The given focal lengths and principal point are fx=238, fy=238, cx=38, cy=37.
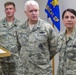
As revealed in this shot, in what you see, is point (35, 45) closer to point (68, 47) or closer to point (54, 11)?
point (68, 47)

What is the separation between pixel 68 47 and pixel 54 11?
75.3 inches

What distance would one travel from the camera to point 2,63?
3.77m

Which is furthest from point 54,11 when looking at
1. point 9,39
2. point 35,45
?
point 35,45

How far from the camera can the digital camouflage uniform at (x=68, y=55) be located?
2.50m

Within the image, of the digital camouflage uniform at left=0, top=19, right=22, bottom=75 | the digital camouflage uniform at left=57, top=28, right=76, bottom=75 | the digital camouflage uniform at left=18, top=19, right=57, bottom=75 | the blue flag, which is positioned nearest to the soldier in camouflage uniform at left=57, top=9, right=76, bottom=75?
the digital camouflage uniform at left=57, top=28, right=76, bottom=75

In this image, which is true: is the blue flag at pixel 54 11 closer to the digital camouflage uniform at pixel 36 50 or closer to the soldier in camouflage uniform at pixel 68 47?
the digital camouflage uniform at pixel 36 50

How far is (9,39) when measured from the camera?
370 centimetres

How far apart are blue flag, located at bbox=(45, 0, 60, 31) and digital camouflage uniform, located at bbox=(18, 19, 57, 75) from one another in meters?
1.51

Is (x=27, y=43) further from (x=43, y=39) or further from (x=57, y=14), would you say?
(x=57, y=14)

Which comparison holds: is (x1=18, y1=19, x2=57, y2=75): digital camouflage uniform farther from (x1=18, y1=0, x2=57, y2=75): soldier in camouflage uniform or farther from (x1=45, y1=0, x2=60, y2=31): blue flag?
(x1=45, y1=0, x2=60, y2=31): blue flag

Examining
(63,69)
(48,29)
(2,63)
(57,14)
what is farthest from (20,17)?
(63,69)

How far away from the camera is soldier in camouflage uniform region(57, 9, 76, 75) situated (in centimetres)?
251

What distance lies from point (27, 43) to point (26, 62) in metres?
0.22

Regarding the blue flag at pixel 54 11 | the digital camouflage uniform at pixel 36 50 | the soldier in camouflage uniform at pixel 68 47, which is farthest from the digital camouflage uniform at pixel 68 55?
the blue flag at pixel 54 11
